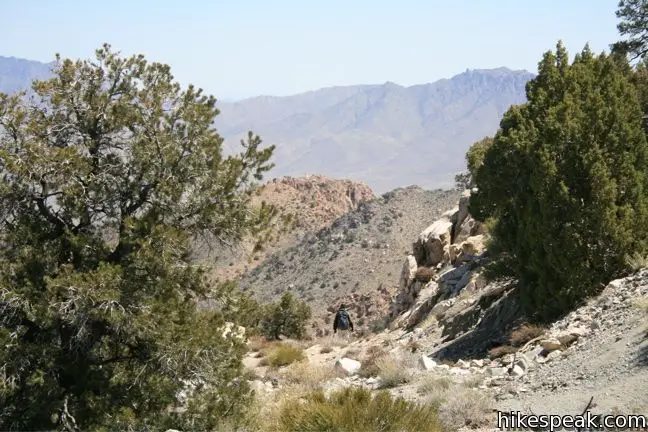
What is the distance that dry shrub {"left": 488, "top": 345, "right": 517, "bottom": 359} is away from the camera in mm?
12938

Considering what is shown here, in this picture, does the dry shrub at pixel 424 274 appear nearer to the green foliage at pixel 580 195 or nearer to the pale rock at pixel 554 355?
the green foliage at pixel 580 195

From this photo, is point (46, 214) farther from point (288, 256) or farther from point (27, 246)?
point (288, 256)

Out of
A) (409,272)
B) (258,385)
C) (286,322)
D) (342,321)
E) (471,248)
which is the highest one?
(471,248)

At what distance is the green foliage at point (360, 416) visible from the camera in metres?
8.52

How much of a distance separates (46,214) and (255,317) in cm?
370

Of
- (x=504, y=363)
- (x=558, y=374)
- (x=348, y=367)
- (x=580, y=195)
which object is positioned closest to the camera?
(x=558, y=374)

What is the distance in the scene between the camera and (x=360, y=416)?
8656 millimetres

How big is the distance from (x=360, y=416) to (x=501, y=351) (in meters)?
5.32

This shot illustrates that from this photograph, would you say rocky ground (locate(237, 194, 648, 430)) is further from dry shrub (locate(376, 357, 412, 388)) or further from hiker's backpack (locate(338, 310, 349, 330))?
hiker's backpack (locate(338, 310, 349, 330))

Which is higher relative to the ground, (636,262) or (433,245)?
(636,262)

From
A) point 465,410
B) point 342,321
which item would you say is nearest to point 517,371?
point 465,410

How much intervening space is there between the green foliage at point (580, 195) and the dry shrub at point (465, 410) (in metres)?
4.68

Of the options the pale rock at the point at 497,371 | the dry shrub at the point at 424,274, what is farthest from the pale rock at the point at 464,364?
the dry shrub at the point at 424,274

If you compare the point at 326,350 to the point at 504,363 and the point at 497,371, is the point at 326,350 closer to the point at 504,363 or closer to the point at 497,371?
the point at 504,363
